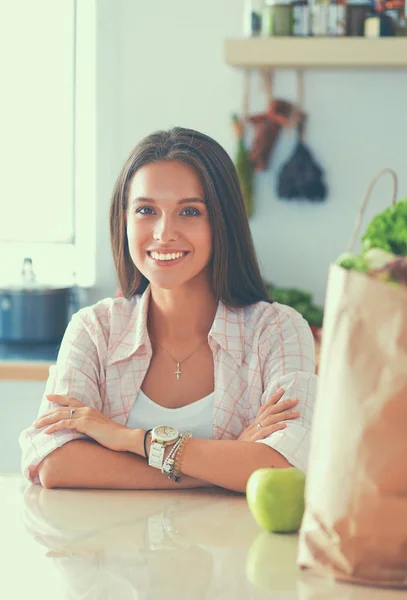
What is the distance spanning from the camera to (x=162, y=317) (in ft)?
5.90

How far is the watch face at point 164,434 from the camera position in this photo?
1.49 meters

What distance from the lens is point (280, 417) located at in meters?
1.54

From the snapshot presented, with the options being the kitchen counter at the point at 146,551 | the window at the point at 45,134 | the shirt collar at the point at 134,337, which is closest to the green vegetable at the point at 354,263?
the kitchen counter at the point at 146,551

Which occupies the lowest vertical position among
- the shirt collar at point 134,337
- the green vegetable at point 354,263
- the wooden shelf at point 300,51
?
the shirt collar at point 134,337

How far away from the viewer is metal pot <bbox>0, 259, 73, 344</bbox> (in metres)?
2.98

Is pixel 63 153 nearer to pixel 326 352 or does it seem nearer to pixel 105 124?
pixel 105 124

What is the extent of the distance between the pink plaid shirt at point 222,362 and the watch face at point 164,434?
0.17 meters

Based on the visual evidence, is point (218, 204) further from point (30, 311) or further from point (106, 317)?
point (30, 311)

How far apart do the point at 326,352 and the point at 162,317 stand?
0.89 meters

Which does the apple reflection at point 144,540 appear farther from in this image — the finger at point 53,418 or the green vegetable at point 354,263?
the green vegetable at point 354,263

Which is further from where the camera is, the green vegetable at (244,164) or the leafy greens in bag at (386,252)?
the green vegetable at (244,164)

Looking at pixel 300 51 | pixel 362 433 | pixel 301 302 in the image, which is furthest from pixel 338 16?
pixel 362 433

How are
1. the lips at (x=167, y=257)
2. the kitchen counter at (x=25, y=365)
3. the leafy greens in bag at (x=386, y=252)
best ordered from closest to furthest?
the leafy greens in bag at (x=386, y=252)
the lips at (x=167, y=257)
the kitchen counter at (x=25, y=365)

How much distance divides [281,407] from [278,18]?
1.65 m
